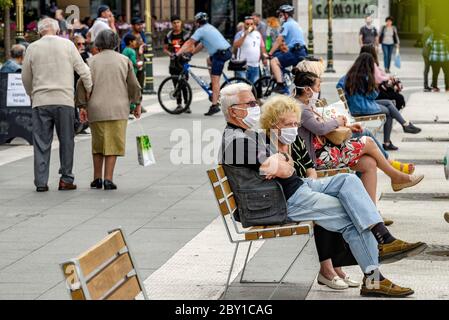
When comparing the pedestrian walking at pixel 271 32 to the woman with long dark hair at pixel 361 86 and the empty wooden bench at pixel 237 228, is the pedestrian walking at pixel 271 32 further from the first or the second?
the empty wooden bench at pixel 237 228

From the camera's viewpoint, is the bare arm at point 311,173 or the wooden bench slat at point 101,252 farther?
the bare arm at point 311,173

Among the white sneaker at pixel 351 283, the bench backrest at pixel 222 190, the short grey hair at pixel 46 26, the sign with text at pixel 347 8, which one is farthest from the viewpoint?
the sign with text at pixel 347 8

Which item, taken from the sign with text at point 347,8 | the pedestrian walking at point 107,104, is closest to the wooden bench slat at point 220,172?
the pedestrian walking at point 107,104

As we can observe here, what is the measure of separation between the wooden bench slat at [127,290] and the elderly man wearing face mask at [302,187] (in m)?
2.09

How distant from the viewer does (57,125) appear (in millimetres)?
12023

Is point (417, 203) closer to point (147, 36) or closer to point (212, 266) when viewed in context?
point (212, 266)

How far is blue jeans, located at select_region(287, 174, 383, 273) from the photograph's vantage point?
6992 mm

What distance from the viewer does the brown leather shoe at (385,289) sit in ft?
23.2

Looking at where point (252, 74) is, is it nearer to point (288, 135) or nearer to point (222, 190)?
point (288, 135)

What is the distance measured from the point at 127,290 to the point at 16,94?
11.6m

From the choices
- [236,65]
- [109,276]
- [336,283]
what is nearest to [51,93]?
[336,283]

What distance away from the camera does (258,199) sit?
7133 mm

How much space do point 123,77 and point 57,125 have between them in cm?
85
